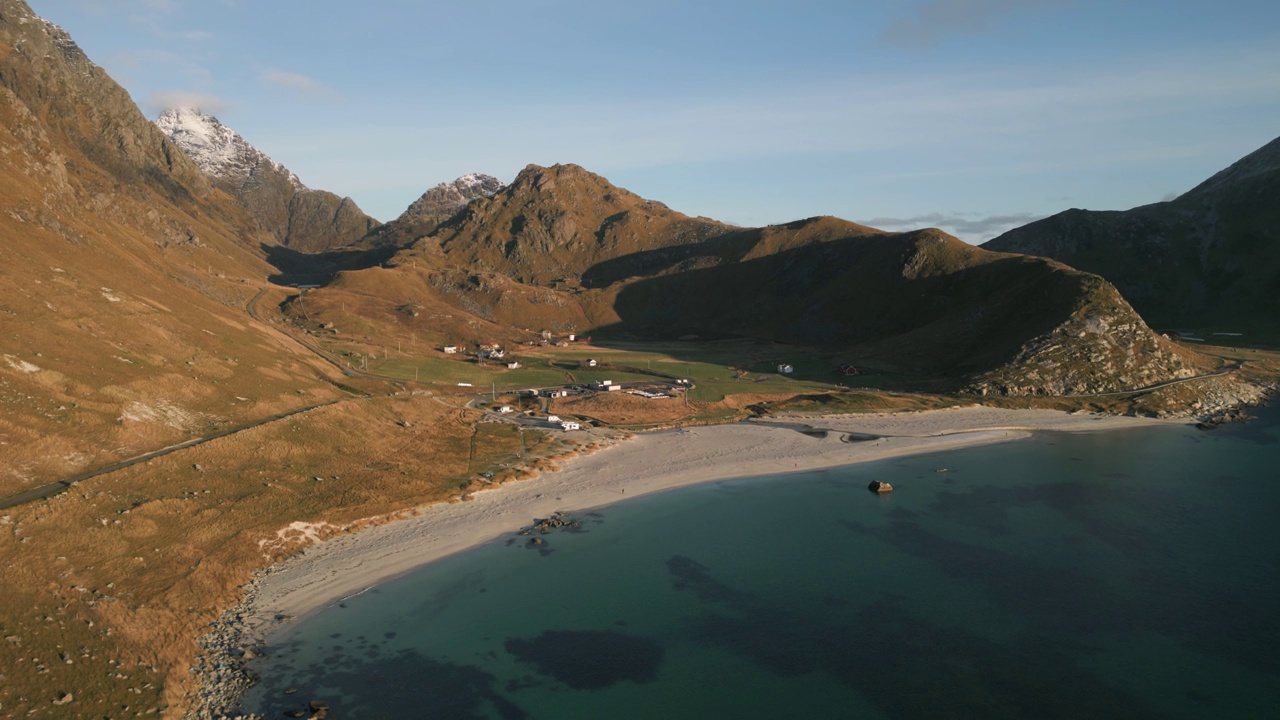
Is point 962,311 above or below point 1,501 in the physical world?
above

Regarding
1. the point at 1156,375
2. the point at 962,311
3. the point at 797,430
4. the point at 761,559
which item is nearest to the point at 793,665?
the point at 761,559

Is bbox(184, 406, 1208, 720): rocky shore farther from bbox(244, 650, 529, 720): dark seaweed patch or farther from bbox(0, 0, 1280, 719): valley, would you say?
bbox(244, 650, 529, 720): dark seaweed patch

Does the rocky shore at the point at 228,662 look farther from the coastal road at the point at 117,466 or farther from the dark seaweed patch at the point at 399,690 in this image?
the coastal road at the point at 117,466

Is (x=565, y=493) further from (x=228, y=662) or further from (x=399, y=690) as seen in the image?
(x=228, y=662)

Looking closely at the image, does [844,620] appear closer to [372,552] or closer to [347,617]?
[347,617]

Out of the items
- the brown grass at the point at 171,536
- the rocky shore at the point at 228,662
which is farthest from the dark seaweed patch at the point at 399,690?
the brown grass at the point at 171,536

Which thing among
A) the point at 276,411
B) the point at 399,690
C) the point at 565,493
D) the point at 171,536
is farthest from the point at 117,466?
the point at 565,493
